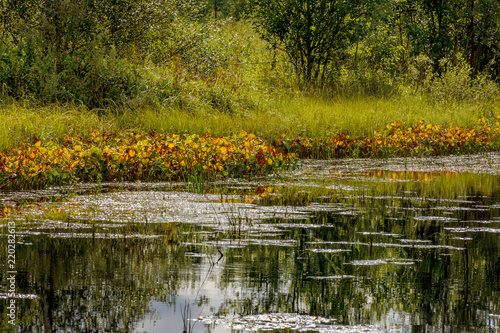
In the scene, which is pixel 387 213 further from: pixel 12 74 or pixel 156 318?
pixel 12 74

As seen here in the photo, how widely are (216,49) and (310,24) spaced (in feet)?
17.1

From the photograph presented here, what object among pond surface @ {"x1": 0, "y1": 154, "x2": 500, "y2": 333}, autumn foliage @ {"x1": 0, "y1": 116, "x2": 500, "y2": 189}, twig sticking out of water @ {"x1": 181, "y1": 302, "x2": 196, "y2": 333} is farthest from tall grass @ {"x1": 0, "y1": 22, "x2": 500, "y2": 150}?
twig sticking out of water @ {"x1": 181, "y1": 302, "x2": 196, "y2": 333}

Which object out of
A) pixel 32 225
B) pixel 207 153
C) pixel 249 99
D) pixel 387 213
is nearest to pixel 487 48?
pixel 249 99

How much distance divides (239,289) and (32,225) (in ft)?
7.79

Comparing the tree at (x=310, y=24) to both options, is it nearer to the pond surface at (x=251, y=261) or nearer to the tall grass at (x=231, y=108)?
the tall grass at (x=231, y=108)

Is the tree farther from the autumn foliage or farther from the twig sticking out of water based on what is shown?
the twig sticking out of water

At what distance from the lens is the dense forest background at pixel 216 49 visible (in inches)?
520

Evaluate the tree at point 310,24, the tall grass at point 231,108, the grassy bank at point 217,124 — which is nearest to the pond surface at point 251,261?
the grassy bank at point 217,124

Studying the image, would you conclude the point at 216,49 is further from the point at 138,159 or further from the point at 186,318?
the point at 186,318

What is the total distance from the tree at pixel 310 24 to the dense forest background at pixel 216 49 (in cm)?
3

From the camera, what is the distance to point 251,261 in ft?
14.2

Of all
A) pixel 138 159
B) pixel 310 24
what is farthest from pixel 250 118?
pixel 310 24

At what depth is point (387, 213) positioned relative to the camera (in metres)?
6.43

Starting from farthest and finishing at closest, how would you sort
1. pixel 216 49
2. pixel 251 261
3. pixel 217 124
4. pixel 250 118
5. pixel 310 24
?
pixel 310 24
pixel 216 49
pixel 250 118
pixel 217 124
pixel 251 261
